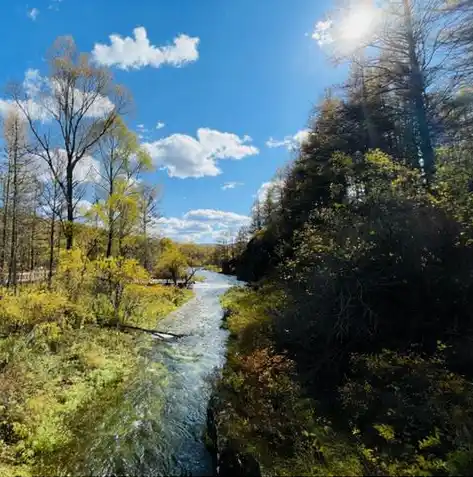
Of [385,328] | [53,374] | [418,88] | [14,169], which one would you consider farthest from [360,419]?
[14,169]

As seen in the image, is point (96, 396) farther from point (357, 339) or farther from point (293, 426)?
point (357, 339)

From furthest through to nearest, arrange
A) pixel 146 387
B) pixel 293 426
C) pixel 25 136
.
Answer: pixel 25 136, pixel 146 387, pixel 293 426

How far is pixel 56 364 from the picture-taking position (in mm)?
8664

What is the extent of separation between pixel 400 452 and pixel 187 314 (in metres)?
17.4

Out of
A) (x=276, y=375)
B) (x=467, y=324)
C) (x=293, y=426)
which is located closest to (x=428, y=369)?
(x=467, y=324)

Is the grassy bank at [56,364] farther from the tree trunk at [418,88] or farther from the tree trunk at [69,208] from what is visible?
the tree trunk at [418,88]

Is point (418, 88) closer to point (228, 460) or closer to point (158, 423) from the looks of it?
point (228, 460)

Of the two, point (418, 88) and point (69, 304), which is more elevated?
point (418, 88)

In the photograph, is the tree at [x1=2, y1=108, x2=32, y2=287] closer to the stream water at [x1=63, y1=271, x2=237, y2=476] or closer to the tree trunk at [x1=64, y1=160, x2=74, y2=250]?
the tree trunk at [x1=64, y1=160, x2=74, y2=250]

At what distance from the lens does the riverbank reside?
581 centimetres

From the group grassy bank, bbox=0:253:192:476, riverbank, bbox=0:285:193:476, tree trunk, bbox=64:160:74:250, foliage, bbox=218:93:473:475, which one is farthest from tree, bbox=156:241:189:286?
foliage, bbox=218:93:473:475

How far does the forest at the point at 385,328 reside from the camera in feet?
15.2

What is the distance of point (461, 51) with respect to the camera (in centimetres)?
930

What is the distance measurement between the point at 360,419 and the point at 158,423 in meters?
4.36
